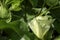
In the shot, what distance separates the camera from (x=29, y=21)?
35.3 inches

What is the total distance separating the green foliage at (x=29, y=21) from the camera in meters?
0.81

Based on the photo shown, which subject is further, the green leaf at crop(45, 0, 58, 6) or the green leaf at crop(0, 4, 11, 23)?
the green leaf at crop(45, 0, 58, 6)

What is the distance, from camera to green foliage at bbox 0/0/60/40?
81 centimetres

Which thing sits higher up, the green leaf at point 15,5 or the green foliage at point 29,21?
the green leaf at point 15,5

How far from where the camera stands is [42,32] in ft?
2.62

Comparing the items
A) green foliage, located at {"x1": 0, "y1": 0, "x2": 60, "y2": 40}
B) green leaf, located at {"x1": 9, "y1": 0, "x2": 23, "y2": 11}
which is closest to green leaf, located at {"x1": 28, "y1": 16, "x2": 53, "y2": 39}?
green foliage, located at {"x1": 0, "y1": 0, "x2": 60, "y2": 40}

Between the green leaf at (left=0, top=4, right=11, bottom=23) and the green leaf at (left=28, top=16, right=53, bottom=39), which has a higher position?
the green leaf at (left=0, top=4, right=11, bottom=23)

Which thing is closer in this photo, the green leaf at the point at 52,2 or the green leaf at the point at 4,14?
the green leaf at the point at 4,14

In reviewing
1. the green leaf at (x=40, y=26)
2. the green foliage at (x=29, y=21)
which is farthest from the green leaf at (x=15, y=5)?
the green leaf at (x=40, y=26)

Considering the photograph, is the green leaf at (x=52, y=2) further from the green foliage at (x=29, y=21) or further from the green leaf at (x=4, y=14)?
the green leaf at (x=4, y=14)

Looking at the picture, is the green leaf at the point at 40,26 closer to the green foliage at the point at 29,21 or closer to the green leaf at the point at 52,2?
the green foliage at the point at 29,21

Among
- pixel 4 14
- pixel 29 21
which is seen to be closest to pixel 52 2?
pixel 29 21

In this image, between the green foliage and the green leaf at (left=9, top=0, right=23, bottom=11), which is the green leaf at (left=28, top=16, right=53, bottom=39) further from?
the green leaf at (left=9, top=0, right=23, bottom=11)

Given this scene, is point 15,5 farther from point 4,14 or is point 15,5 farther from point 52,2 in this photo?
point 52,2
